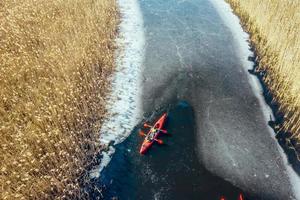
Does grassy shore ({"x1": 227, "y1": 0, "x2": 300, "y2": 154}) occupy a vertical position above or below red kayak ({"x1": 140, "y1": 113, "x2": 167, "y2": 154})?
above

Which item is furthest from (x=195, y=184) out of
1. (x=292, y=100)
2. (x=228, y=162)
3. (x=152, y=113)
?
(x=292, y=100)

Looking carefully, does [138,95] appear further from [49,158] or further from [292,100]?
[292,100]

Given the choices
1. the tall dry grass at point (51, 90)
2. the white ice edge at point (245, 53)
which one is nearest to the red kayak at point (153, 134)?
the tall dry grass at point (51, 90)

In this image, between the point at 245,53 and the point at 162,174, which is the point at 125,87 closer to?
the point at 162,174

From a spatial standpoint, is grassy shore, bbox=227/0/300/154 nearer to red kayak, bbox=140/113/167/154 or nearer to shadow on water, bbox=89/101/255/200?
shadow on water, bbox=89/101/255/200

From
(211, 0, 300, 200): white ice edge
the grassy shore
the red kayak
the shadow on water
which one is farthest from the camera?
the grassy shore

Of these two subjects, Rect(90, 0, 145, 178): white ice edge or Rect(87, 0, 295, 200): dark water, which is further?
Rect(90, 0, 145, 178): white ice edge

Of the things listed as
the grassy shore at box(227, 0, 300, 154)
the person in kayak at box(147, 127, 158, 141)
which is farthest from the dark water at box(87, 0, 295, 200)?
the grassy shore at box(227, 0, 300, 154)
